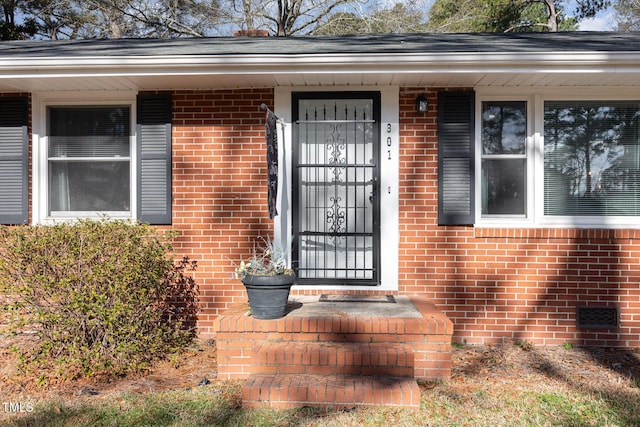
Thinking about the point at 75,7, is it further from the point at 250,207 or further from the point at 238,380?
the point at 238,380

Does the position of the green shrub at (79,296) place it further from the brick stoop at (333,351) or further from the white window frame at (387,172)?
the white window frame at (387,172)

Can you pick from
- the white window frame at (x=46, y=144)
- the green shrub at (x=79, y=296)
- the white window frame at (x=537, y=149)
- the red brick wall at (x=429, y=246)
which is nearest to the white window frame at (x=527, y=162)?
the white window frame at (x=537, y=149)

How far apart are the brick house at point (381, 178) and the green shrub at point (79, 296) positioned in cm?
93

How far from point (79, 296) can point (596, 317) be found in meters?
4.83

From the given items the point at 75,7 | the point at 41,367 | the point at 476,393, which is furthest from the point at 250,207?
the point at 75,7

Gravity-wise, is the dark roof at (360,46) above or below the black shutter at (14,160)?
above

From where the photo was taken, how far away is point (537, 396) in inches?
136

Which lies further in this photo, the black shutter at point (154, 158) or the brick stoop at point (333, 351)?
the black shutter at point (154, 158)

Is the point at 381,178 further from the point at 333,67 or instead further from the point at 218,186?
the point at 218,186

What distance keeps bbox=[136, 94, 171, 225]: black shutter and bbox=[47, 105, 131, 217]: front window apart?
25 centimetres

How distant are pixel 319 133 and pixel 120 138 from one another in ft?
7.03

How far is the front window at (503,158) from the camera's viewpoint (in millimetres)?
4793

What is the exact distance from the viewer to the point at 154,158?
4805 millimetres

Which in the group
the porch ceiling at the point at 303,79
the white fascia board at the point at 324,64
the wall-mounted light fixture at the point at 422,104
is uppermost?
the white fascia board at the point at 324,64
